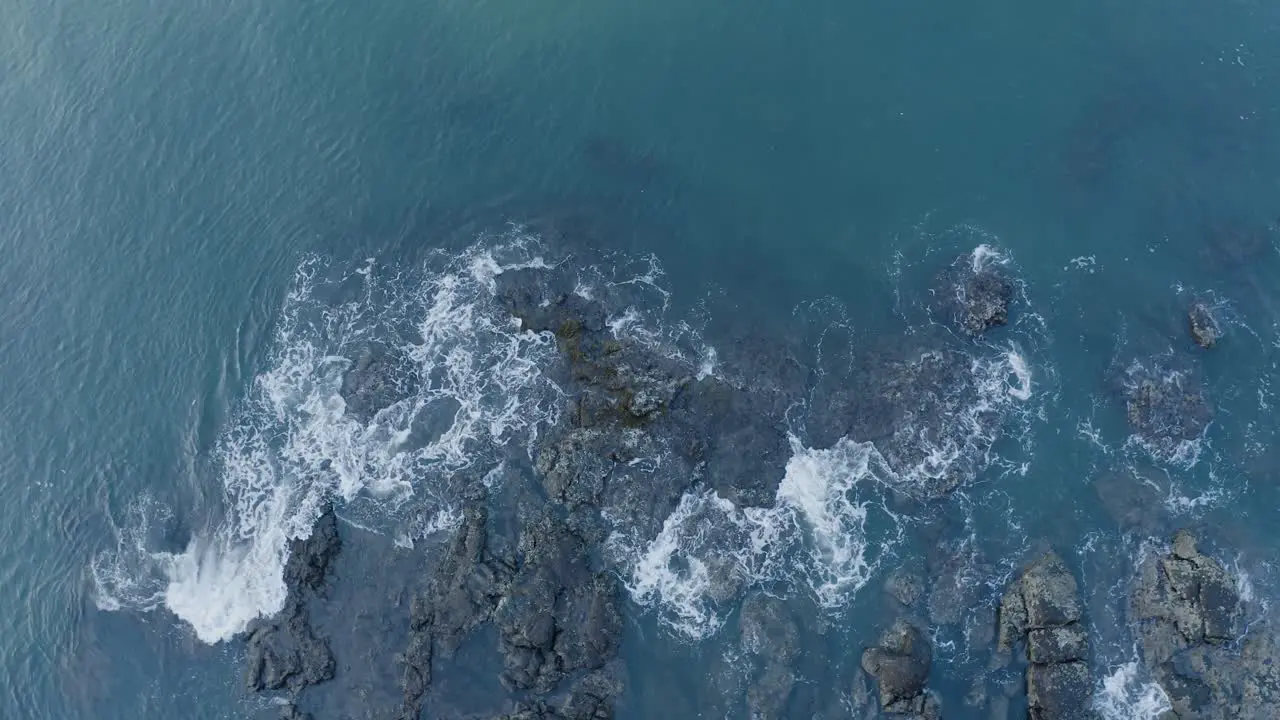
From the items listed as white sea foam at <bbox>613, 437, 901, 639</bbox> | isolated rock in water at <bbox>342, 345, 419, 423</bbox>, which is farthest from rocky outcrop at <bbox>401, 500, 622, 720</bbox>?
isolated rock in water at <bbox>342, 345, 419, 423</bbox>

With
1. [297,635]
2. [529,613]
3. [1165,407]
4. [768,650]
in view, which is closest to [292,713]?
[297,635]

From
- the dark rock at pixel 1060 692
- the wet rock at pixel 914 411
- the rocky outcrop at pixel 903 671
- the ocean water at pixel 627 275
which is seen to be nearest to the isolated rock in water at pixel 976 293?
the ocean water at pixel 627 275

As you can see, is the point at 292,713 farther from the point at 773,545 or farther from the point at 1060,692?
the point at 1060,692

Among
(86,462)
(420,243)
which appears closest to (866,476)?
(420,243)

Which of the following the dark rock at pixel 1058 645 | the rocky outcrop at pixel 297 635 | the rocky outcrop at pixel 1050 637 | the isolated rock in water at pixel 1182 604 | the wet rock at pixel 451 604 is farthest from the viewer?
the rocky outcrop at pixel 297 635

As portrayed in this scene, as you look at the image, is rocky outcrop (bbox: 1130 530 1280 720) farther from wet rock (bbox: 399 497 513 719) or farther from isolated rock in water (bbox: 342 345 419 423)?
isolated rock in water (bbox: 342 345 419 423)

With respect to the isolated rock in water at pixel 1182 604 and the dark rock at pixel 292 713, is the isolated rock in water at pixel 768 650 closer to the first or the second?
the isolated rock in water at pixel 1182 604
